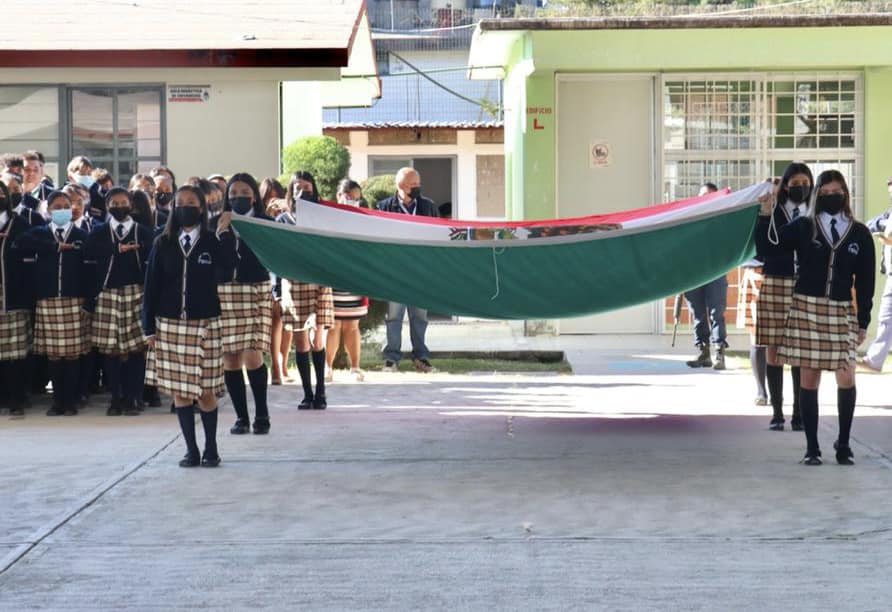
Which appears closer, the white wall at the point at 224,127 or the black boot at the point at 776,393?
the black boot at the point at 776,393

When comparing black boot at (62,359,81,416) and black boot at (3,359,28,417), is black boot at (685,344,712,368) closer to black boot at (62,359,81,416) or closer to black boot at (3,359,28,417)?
black boot at (62,359,81,416)

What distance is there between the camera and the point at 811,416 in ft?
27.3

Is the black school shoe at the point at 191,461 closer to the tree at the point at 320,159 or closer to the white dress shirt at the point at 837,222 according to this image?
the white dress shirt at the point at 837,222

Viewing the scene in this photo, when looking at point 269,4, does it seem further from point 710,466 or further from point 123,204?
point 710,466

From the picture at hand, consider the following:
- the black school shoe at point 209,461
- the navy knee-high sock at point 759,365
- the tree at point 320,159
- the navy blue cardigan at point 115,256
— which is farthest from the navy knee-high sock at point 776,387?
the tree at point 320,159

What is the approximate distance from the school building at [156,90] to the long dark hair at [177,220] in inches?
239

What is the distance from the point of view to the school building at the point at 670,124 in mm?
15453

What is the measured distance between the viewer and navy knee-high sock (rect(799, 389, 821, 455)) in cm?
831

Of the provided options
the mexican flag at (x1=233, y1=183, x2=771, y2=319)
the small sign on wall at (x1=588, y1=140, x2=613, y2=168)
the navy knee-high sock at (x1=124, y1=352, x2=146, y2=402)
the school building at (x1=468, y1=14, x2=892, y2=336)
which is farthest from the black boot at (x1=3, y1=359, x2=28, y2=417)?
the small sign on wall at (x1=588, y1=140, x2=613, y2=168)

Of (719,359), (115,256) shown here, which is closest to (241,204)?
(115,256)

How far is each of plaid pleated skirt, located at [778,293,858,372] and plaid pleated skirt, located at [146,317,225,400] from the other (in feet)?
11.0

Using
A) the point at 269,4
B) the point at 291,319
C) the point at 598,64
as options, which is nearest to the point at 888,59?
the point at 598,64

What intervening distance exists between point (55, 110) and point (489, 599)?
34.7ft

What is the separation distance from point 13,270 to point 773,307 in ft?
17.7
